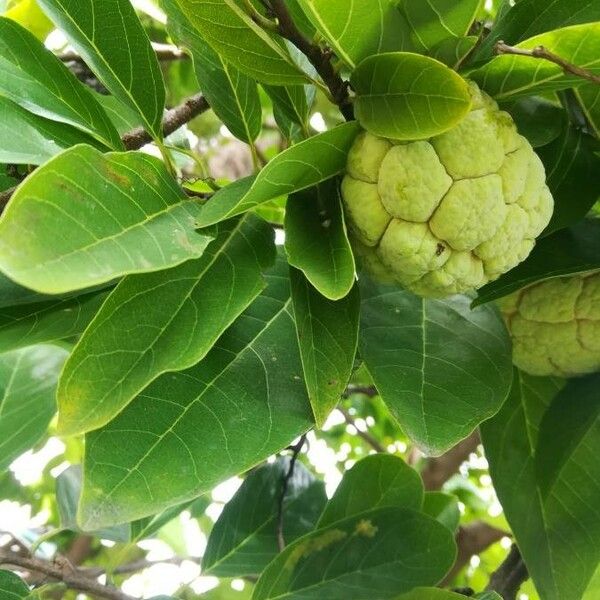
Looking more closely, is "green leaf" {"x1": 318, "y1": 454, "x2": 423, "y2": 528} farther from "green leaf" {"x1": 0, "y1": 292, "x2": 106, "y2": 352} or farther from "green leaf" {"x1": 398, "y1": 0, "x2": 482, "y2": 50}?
"green leaf" {"x1": 398, "y1": 0, "x2": 482, "y2": 50}

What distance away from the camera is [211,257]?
979mm

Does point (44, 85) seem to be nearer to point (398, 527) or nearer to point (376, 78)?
point (376, 78)

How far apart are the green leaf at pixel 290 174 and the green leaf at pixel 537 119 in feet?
0.82

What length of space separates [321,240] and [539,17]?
14.0 inches

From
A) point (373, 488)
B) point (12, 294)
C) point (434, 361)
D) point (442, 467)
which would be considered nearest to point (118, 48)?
point (12, 294)

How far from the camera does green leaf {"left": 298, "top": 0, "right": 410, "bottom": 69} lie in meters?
0.85

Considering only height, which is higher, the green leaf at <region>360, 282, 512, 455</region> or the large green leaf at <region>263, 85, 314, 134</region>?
the large green leaf at <region>263, 85, 314, 134</region>

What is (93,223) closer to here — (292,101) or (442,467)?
(292,101)

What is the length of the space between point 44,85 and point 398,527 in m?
0.85

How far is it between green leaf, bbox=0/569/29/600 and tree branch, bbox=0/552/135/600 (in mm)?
96

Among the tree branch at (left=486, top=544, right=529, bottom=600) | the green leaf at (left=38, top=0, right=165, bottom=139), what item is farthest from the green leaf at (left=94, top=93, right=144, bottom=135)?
the tree branch at (left=486, top=544, right=529, bottom=600)

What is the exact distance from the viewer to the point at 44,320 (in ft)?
3.47

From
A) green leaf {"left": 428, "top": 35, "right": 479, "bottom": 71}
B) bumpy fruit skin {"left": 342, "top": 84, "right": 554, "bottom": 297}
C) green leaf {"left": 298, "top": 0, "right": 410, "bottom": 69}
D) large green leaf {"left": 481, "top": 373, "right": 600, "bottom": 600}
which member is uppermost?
green leaf {"left": 298, "top": 0, "right": 410, "bottom": 69}

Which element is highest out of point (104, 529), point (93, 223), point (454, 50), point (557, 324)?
point (93, 223)
